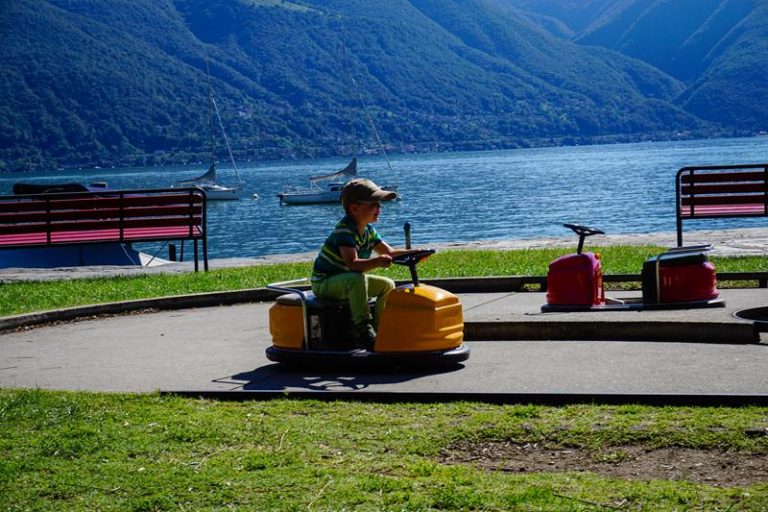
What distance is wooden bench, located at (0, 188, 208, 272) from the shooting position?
17.7 m

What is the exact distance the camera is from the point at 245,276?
52.7ft

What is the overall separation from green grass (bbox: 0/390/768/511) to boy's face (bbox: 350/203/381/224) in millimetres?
1675

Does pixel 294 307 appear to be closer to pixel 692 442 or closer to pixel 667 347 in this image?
pixel 667 347

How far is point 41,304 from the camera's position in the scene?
13.9 meters

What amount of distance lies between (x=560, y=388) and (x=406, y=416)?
109 cm

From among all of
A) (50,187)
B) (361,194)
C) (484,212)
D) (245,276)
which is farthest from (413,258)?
(484,212)

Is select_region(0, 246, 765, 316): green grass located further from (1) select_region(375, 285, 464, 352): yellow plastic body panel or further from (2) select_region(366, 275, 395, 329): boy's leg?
(1) select_region(375, 285, 464, 352): yellow plastic body panel

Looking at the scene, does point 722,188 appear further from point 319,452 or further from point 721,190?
point 319,452

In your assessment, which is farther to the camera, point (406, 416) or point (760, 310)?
point (760, 310)

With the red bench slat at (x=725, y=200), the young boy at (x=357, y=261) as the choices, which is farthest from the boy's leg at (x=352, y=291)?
the red bench slat at (x=725, y=200)

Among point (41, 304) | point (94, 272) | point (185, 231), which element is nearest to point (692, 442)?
point (41, 304)

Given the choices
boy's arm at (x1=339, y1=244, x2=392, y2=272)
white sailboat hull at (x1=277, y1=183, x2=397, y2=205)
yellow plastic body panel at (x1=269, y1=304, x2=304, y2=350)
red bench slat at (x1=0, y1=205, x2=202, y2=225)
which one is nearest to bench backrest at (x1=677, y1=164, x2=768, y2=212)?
red bench slat at (x1=0, y1=205, x2=202, y2=225)

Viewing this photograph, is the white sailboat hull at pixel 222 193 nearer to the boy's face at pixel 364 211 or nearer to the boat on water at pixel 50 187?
the boat on water at pixel 50 187

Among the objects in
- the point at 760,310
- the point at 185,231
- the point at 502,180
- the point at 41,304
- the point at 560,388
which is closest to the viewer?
the point at 560,388
